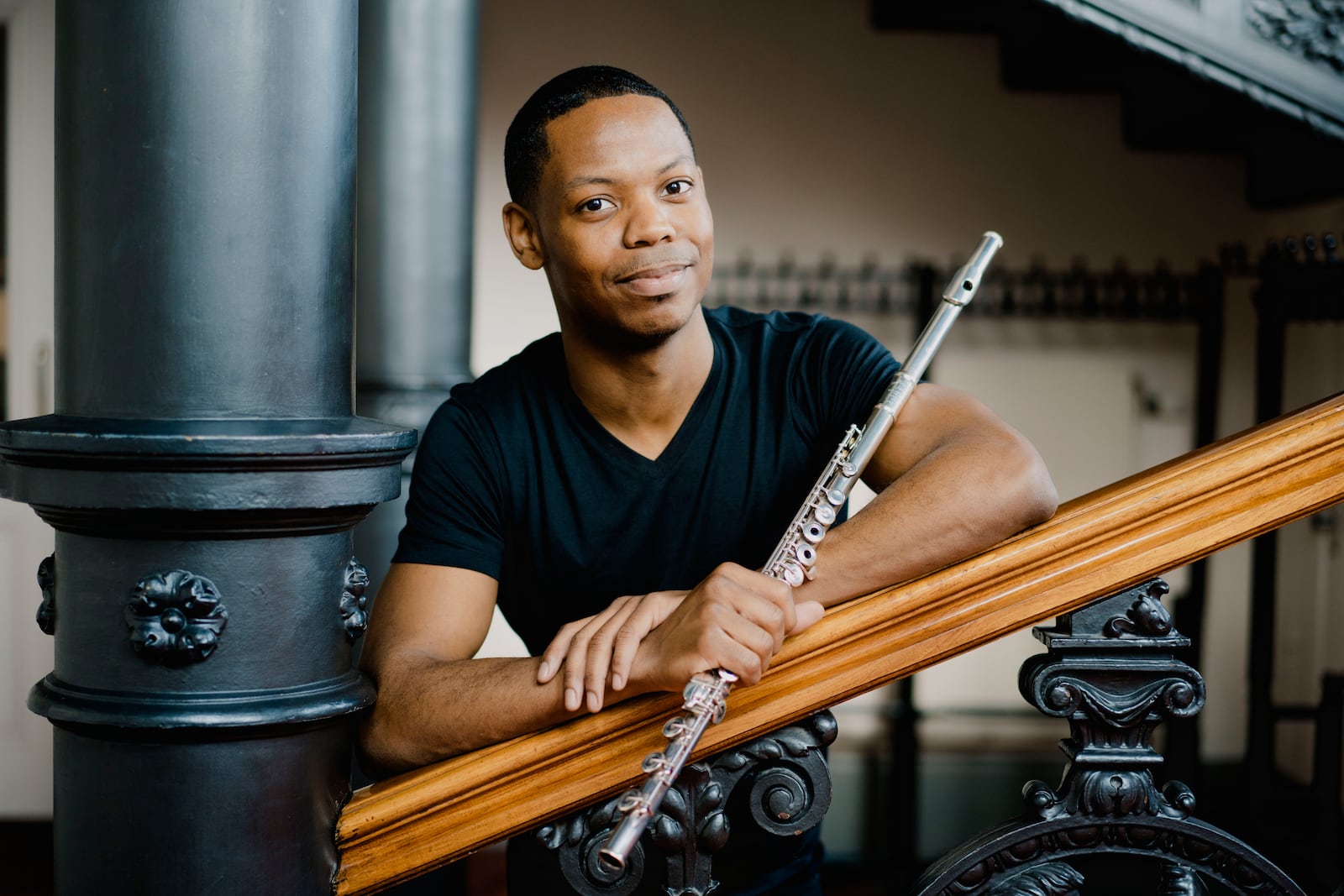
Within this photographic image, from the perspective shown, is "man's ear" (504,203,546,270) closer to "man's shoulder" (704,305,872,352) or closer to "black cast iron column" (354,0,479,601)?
"man's shoulder" (704,305,872,352)

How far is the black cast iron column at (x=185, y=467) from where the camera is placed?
963mm

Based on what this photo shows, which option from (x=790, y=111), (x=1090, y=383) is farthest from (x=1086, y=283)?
(x=790, y=111)

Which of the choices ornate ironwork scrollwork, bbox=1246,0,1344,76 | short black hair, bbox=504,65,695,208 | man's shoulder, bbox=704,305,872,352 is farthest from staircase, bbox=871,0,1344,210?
short black hair, bbox=504,65,695,208

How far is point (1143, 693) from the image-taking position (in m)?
1.00

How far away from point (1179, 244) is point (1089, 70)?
0.96 m

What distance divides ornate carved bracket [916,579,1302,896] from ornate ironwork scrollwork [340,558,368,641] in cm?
53

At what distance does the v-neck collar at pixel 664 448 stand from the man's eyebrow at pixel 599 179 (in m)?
0.31

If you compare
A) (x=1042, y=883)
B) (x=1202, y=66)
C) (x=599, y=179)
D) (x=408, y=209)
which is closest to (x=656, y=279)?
(x=599, y=179)

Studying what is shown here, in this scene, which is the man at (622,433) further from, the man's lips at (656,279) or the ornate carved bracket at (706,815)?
the ornate carved bracket at (706,815)

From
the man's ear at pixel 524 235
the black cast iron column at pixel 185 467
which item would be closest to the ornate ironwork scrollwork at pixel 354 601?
the black cast iron column at pixel 185 467

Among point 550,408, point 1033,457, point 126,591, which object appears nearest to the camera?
point 126,591

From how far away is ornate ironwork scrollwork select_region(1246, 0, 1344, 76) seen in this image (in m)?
2.96

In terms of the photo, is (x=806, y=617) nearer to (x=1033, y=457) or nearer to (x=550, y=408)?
(x=1033, y=457)

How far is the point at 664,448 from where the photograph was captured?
67.1 inches
